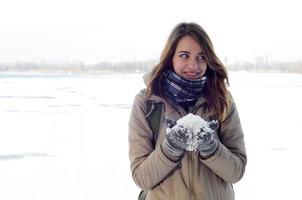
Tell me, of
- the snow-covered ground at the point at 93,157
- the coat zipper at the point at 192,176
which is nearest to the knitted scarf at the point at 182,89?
the coat zipper at the point at 192,176

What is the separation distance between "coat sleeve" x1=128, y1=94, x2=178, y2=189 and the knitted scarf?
0.12m

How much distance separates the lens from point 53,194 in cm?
512

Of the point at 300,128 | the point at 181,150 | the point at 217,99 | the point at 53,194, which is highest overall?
the point at 217,99

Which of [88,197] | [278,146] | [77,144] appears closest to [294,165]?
[278,146]

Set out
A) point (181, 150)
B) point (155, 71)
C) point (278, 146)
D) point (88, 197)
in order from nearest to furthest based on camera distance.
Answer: point (181, 150) < point (155, 71) < point (88, 197) < point (278, 146)

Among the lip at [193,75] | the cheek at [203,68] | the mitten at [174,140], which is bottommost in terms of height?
the mitten at [174,140]

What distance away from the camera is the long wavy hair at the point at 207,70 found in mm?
1931

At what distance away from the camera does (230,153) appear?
1864 millimetres

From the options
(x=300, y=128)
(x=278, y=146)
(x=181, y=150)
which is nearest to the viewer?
(x=181, y=150)

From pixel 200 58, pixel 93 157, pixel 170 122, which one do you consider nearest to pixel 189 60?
pixel 200 58

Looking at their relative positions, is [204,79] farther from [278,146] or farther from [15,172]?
[278,146]

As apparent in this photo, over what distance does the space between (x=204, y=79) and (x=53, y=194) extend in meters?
3.58

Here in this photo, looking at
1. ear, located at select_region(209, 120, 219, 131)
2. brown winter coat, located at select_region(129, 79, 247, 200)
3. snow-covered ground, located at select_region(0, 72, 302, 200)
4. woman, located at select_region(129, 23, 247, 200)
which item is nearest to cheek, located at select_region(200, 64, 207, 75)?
woman, located at select_region(129, 23, 247, 200)

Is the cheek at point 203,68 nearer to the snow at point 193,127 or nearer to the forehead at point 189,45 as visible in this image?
the forehead at point 189,45
